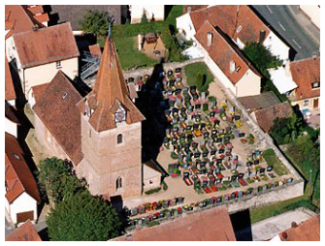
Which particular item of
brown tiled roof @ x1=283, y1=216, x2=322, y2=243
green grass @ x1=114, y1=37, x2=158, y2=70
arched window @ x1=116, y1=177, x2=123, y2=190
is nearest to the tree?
arched window @ x1=116, y1=177, x2=123, y2=190

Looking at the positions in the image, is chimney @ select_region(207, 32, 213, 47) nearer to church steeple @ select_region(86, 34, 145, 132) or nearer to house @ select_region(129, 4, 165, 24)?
house @ select_region(129, 4, 165, 24)

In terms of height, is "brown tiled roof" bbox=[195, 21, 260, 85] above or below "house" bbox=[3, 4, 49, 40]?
below

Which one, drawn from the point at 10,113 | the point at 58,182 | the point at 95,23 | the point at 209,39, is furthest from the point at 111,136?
the point at 95,23

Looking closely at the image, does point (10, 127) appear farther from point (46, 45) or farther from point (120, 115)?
point (120, 115)

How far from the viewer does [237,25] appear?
15200 cm

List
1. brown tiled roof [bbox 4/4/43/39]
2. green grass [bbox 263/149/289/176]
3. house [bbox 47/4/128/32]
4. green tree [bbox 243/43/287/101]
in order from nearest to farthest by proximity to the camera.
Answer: green grass [bbox 263/149/289/176] → brown tiled roof [bbox 4/4/43/39] → green tree [bbox 243/43/287/101] → house [bbox 47/4/128/32]

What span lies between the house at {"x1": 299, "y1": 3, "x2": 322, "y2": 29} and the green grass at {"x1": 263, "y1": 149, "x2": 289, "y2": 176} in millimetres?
25439

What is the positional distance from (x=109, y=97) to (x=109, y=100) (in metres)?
0.38

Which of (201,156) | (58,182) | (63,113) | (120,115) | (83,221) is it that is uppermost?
(120,115)

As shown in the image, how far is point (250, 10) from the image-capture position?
152125 mm

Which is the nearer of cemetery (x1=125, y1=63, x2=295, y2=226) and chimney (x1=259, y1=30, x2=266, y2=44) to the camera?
cemetery (x1=125, y1=63, x2=295, y2=226)

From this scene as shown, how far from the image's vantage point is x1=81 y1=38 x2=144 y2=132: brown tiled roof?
4747 inches
